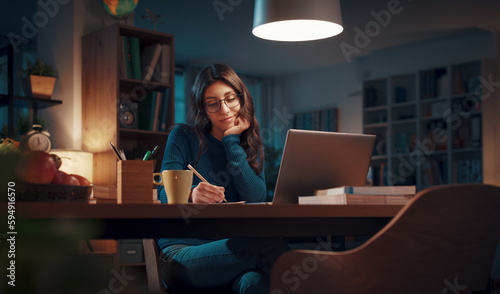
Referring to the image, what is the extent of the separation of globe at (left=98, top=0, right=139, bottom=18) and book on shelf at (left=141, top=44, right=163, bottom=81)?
0.31 metres

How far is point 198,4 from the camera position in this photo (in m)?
5.20

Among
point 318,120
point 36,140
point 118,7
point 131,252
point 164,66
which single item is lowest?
point 131,252

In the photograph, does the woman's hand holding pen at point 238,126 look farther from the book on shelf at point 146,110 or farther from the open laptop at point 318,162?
the book on shelf at point 146,110

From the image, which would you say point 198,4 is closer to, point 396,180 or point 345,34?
point 345,34

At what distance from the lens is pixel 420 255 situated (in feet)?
3.27

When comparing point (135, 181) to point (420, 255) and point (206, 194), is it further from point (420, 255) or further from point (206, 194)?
point (420, 255)

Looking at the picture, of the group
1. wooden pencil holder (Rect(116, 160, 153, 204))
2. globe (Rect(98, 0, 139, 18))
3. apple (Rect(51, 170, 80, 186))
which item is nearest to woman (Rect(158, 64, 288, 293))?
wooden pencil holder (Rect(116, 160, 153, 204))

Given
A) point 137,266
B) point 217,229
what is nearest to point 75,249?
point 217,229

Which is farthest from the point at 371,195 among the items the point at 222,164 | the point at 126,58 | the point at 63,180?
the point at 126,58

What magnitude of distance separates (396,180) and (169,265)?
5790mm

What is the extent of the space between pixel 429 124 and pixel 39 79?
457 centimetres

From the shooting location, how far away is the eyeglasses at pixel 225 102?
2.12 metres

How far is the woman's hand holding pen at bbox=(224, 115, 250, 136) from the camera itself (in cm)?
207

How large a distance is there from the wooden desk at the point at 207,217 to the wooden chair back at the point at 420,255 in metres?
0.08
